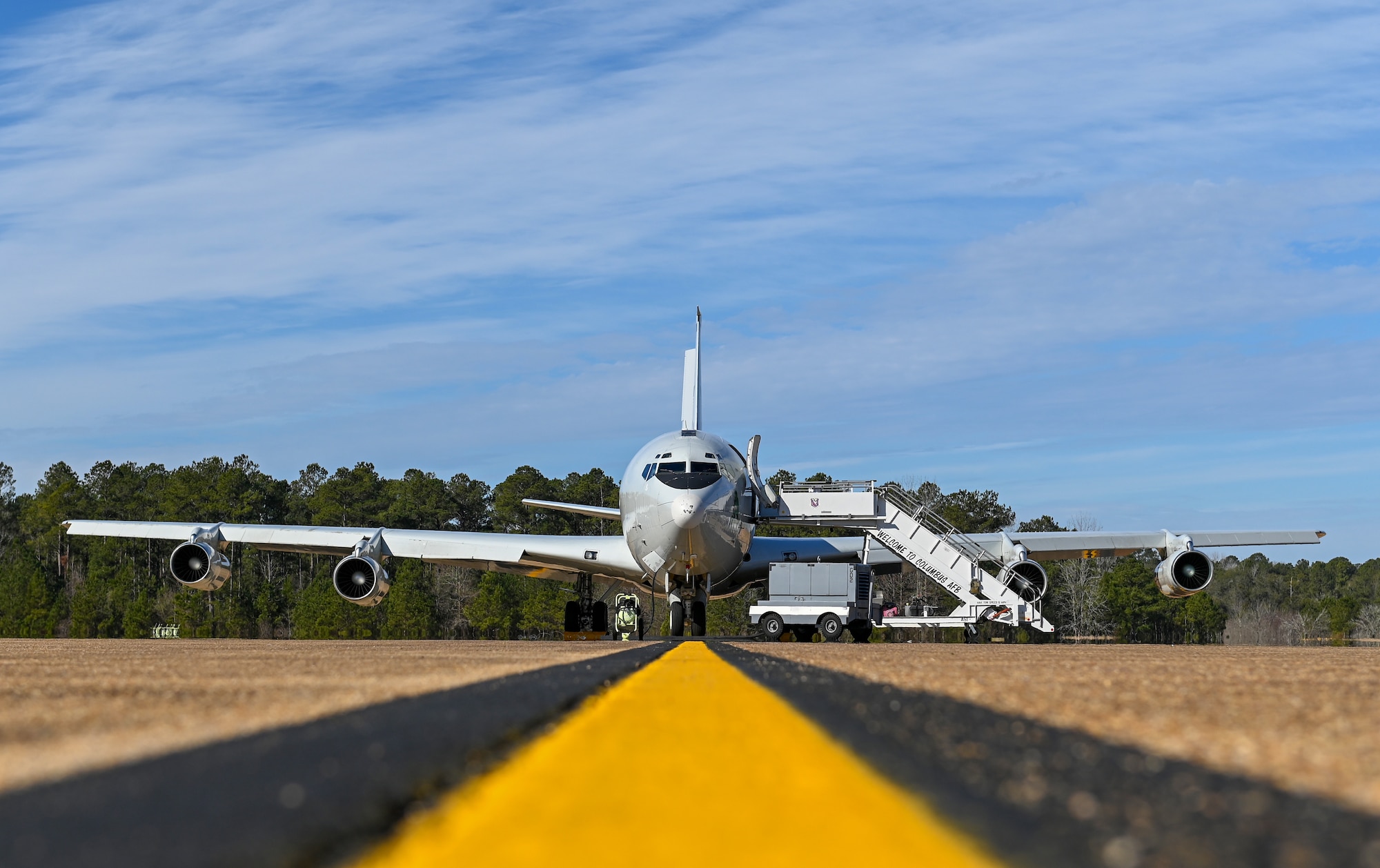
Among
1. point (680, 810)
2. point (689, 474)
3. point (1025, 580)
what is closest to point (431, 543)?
point (689, 474)

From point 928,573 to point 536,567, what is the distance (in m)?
9.71

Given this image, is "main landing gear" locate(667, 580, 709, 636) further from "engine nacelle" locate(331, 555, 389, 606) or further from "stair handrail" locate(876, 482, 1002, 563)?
"stair handrail" locate(876, 482, 1002, 563)

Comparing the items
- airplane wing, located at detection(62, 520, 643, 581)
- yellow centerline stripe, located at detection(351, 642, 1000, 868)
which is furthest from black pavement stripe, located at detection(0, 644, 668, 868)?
airplane wing, located at detection(62, 520, 643, 581)

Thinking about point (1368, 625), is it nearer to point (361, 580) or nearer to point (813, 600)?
point (813, 600)

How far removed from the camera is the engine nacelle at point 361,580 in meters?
27.9

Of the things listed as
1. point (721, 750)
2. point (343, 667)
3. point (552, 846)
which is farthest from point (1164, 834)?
point (343, 667)

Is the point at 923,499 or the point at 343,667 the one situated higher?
the point at 923,499

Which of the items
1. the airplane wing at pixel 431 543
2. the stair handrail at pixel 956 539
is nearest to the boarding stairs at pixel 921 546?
the stair handrail at pixel 956 539

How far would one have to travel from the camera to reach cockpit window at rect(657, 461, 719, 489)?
969 inches

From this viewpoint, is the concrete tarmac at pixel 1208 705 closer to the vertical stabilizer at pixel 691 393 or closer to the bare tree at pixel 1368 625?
the vertical stabilizer at pixel 691 393

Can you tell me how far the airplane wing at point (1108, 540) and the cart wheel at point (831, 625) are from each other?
6.22m

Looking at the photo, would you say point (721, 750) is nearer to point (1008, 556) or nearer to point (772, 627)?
point (772, 627)

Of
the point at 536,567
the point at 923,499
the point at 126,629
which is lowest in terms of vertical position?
the point at 126,629

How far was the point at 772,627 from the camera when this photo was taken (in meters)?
28.5
